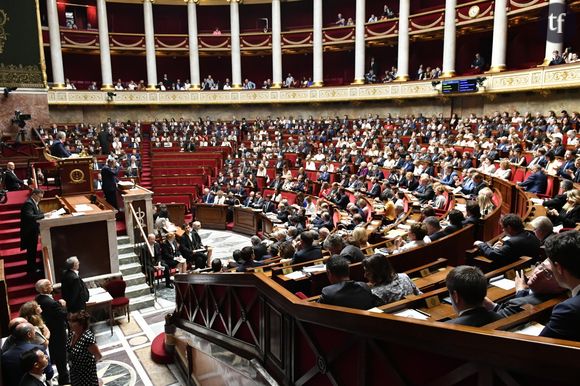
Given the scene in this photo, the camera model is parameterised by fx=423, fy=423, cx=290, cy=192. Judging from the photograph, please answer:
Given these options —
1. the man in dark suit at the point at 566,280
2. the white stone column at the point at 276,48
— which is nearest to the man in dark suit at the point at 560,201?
the man in dark suit at the point at 566,280

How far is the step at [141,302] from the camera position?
7.91 m

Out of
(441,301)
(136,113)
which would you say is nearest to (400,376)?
(441,301)

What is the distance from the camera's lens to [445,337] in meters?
1.70

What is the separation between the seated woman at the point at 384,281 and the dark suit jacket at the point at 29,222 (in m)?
6.08

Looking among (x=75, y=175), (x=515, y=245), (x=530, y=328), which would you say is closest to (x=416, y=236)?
(x=515, y=245)

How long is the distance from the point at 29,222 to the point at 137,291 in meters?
2.35

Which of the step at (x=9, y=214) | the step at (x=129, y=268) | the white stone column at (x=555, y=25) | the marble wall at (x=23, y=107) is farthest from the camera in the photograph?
the white stone column at (x=555, y=25)

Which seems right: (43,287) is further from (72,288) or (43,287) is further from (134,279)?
(134,279)

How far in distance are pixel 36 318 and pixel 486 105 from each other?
59.1 ft

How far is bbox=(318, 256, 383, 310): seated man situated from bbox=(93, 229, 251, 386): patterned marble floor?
355 cm

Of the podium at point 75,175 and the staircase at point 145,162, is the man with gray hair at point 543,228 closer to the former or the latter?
the podium at point 75,175

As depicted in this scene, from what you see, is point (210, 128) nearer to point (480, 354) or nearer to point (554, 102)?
point (554, 102)

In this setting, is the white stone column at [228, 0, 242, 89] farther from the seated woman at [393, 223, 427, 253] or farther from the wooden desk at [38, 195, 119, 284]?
the seated woman at [393, 223, 427, 253]

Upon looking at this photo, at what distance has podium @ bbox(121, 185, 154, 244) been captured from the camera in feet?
31.2
